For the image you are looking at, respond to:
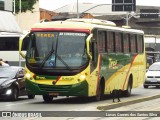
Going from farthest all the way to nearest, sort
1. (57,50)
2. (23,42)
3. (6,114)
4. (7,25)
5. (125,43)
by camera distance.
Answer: (7,25), (125,43), (23,42), (57,50), (6,114)

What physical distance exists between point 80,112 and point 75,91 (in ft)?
12.5

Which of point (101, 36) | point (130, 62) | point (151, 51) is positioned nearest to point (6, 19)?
point (130, 62)

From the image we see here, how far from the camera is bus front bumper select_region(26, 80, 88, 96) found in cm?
2289

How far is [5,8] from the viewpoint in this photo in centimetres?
6106

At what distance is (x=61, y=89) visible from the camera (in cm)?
2297

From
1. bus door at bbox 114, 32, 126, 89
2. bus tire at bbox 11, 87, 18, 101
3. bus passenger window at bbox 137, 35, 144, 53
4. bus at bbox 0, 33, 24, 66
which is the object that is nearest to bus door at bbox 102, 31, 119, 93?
bus door at bbox 114, 32, 126, 89

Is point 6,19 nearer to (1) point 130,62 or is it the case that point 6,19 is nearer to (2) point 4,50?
(2) point 4,50

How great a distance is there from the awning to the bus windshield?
2909 cm

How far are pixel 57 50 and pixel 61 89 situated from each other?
140 centimetres

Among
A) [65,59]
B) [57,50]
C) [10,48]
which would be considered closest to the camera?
[65,59]

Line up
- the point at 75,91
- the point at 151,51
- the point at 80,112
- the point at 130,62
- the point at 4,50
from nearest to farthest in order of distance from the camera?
the point at 80,112, the point at 75,91, the point at 130,62, the point at 4,50, the point at 151,51

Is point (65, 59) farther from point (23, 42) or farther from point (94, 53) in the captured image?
point (23, 42)

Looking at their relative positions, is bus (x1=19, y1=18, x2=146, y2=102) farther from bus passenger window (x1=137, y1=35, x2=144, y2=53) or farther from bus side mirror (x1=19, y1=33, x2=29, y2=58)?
bus passenger window (x1=137, y1=35, x2=144, y2=53)

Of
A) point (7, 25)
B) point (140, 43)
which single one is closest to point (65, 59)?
point (140, 43)
